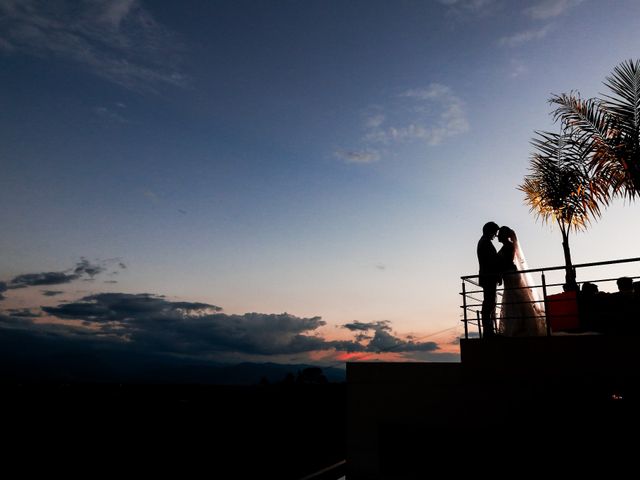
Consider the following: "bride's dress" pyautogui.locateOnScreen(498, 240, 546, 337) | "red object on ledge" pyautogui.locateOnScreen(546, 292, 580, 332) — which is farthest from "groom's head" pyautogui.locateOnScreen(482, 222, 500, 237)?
"red object on ledge" pyautogui.locateOnScreen(546, 292, 580, 332)

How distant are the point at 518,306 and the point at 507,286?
410 millimetres

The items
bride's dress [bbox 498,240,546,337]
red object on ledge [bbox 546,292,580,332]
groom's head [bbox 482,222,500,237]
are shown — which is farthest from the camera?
groom's head [bbox 482,222,500,237]

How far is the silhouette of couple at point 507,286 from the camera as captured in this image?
8406 mm

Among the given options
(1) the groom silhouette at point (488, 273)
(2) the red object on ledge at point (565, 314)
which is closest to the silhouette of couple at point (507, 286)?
(1) the groom silhouette at point (488, 273)

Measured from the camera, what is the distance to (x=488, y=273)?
8.80m

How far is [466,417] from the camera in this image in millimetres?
7750

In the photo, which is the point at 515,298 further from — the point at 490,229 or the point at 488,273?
the point at 490,229

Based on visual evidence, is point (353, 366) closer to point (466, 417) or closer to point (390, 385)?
point (390, 385)

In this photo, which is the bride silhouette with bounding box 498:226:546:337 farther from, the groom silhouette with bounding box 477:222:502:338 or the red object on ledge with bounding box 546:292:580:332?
the red object on ledge with bounding box 546:292:580:332

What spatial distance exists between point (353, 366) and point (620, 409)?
4454mm

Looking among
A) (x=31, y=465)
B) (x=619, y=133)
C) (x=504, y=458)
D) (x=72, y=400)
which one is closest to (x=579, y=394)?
(x=504, y=458)

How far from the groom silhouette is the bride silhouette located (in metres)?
0.14

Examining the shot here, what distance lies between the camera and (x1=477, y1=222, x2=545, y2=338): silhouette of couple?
8.41 m

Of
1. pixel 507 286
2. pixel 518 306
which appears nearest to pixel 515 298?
pixel 518 306
